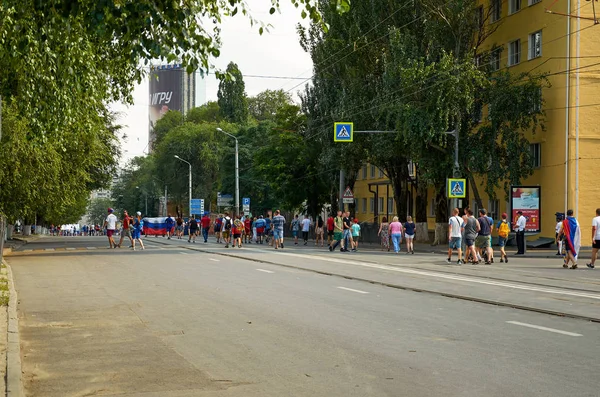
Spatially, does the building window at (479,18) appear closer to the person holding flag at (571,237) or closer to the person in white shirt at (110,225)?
the person holding flag at (571,237)

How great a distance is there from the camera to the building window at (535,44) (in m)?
42.1

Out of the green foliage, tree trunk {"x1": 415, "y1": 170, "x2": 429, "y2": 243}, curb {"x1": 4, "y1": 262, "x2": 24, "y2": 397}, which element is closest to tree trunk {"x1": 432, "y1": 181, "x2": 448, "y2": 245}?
tree trunk {"x1": 415, "y1": 170, "x2": 429, "y2": 243}

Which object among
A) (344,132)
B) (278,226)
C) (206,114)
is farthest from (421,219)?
(206,114)

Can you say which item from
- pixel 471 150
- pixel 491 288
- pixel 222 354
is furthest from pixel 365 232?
pixel 222 354

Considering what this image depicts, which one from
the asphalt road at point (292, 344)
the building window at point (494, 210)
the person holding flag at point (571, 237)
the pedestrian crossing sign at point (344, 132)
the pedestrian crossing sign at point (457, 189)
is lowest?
the asphalt road at point (292, 344)

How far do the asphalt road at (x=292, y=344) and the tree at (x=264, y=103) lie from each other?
94063mm

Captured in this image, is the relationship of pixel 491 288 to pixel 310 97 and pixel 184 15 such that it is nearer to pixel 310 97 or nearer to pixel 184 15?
pixel 184 15

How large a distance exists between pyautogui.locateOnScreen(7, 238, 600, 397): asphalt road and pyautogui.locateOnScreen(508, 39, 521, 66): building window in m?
30.7

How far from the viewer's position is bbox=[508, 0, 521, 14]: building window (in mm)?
44312

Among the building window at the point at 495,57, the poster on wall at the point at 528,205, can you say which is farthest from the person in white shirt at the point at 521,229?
the building window at the point at 495,57

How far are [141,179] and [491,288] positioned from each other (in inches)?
5024

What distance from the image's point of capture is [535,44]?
140 feet

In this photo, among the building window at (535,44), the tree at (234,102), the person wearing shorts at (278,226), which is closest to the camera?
the person wearing shorts at (278,226)

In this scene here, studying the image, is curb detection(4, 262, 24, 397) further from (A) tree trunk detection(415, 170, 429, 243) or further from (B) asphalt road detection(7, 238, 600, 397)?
(A) tree trunk detection(415, 170, 429, 243)
